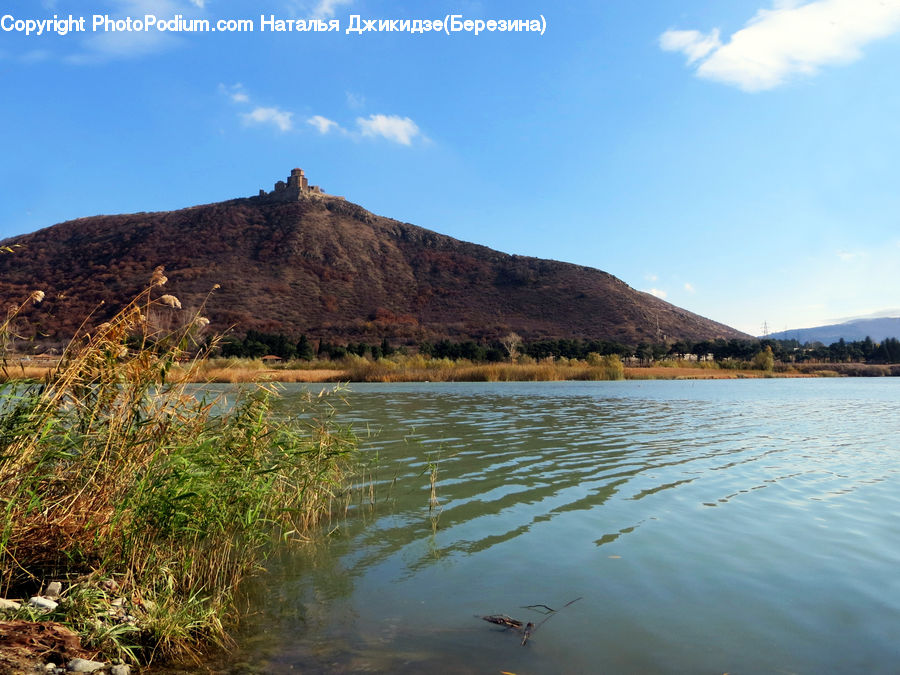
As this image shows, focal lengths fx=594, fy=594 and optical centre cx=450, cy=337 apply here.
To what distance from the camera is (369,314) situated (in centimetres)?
7681

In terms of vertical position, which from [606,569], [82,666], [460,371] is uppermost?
[460,371]

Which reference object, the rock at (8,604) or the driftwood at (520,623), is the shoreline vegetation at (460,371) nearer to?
the driftwood at (520,623)

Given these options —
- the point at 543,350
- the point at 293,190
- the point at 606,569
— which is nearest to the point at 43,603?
the point at 606,569

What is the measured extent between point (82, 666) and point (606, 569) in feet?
11.9

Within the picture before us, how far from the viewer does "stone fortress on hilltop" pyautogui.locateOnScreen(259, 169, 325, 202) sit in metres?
105

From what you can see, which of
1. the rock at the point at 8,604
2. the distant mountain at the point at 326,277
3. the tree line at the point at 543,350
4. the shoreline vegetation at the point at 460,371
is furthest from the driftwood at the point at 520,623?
the distant mountain at the point at 326,277

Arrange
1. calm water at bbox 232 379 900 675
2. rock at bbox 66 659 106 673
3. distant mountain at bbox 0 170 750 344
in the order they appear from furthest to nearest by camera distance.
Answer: distant mountain at bbox 0 170 750 344 → calm water at bbox 232 379 900 675 → rock at bbox 66 659 106 673

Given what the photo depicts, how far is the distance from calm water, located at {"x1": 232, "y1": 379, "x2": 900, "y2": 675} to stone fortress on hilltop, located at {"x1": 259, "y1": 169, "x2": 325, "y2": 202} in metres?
102

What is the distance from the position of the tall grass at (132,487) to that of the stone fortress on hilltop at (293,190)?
105685 millimetres

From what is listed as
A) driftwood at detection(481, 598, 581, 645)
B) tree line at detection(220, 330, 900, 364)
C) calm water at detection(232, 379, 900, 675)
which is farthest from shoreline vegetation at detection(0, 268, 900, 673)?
tree line at detection(220, 330, 900, 364)

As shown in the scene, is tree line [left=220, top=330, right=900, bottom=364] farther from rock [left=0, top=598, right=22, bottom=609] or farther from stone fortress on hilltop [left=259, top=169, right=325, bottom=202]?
stone fortress on hilltop [left=259, top=169, right=325, bottom=202]

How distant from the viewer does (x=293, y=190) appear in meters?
107

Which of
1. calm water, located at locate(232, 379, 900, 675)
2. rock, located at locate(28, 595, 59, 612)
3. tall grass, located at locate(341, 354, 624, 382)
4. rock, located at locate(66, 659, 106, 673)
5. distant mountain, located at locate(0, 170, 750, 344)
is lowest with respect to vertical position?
calm water, located at locate(232, 379, 900, 675)

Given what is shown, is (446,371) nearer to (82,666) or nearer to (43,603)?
(43,603)
